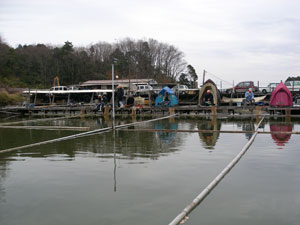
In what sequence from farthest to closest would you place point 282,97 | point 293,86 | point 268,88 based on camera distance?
point 268,88, point 293,86, point 282,97

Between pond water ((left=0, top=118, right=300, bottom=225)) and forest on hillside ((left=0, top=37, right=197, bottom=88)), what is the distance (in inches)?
1723

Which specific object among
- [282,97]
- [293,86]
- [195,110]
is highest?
[293,86]

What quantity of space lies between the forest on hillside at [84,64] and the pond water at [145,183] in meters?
43.8

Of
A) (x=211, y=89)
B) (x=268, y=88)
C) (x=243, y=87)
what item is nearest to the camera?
(x=211, y=89)

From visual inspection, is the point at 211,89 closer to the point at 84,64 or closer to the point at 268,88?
the point at 268,88

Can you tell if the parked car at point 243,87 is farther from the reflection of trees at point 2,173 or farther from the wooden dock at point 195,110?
the reflection of trees at point 2,173

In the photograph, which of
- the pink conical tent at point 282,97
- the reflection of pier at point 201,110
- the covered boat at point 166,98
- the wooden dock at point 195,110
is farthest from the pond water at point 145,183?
the covered boat at point 166,98

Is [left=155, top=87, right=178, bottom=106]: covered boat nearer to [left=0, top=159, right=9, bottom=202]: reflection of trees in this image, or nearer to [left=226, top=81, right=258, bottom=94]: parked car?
[left=226, top=81, right=258, bottom=94]: parked car

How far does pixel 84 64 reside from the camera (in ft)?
204

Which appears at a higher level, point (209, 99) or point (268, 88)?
point (268, 88)

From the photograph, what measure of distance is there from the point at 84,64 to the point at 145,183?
191 feet

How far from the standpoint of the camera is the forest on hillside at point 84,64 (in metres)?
56.1

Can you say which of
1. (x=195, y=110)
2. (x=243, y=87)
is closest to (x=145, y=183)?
(x=195, y=110)

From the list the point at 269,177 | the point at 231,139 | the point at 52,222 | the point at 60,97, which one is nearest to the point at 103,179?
the point at 52,222
